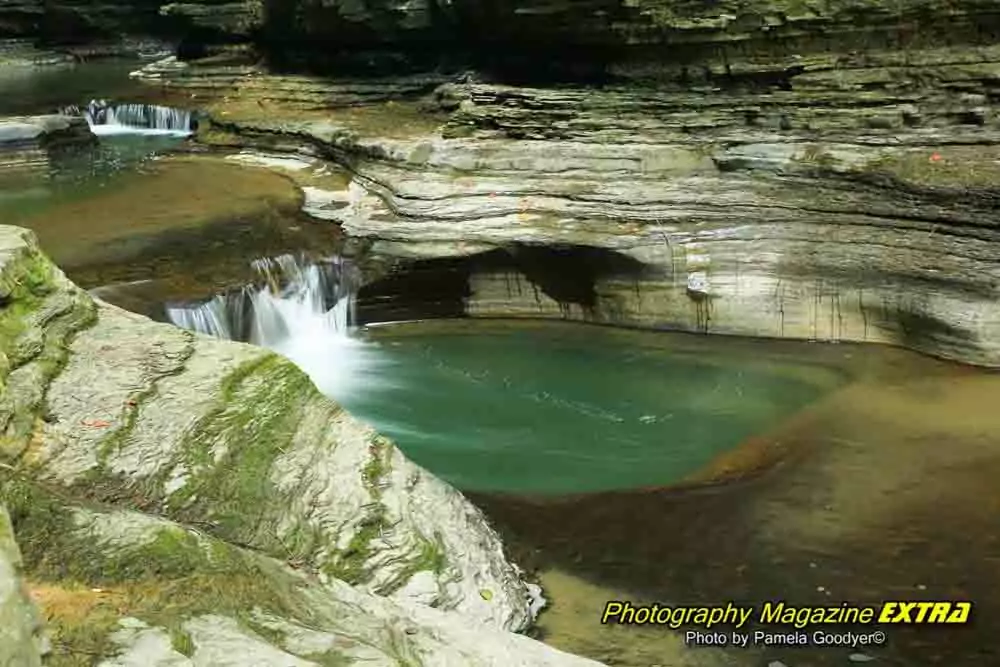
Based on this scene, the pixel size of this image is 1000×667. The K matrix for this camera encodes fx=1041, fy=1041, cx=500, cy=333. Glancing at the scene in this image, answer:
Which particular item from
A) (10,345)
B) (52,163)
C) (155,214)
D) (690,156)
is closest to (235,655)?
(10,345)

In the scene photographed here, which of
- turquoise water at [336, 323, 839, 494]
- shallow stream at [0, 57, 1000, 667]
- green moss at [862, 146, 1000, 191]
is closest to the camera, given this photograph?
shallow stream at [0, 57, 1000, 667]

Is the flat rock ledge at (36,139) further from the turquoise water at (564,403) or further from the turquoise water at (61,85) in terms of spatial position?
the turquoise water at (564,403)

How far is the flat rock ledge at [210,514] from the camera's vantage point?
3783 millimetres

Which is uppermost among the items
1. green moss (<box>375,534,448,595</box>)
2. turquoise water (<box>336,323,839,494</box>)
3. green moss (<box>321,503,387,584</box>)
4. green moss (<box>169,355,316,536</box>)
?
green moss (<box>169,355,316,536</box>)

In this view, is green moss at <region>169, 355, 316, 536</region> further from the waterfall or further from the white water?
the waterfall

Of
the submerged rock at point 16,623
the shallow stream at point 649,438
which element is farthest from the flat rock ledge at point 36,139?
the submerged rock at point 16,623

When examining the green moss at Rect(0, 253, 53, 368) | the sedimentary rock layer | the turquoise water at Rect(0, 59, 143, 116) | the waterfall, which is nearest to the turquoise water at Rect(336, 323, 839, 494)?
the sedimentary rock layer

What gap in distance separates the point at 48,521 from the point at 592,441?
4860 millimetres

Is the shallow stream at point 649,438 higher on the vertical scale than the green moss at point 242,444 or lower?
lower

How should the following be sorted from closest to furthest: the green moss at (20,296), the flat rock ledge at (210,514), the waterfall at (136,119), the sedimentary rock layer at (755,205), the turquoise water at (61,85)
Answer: the flat rock ledge at (210,514) → the green moss at (20,296) → the sedimentary rock layer at (755,205) → the waterfall at (136,119) → the turquoise water at (61,85)

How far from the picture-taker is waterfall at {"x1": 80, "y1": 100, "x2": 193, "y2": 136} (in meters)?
18.4

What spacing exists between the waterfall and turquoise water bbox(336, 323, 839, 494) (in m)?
9.54

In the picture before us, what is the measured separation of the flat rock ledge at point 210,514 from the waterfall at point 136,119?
12470 mm

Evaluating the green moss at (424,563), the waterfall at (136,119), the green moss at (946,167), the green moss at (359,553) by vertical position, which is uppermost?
the green moss at (946,167)
